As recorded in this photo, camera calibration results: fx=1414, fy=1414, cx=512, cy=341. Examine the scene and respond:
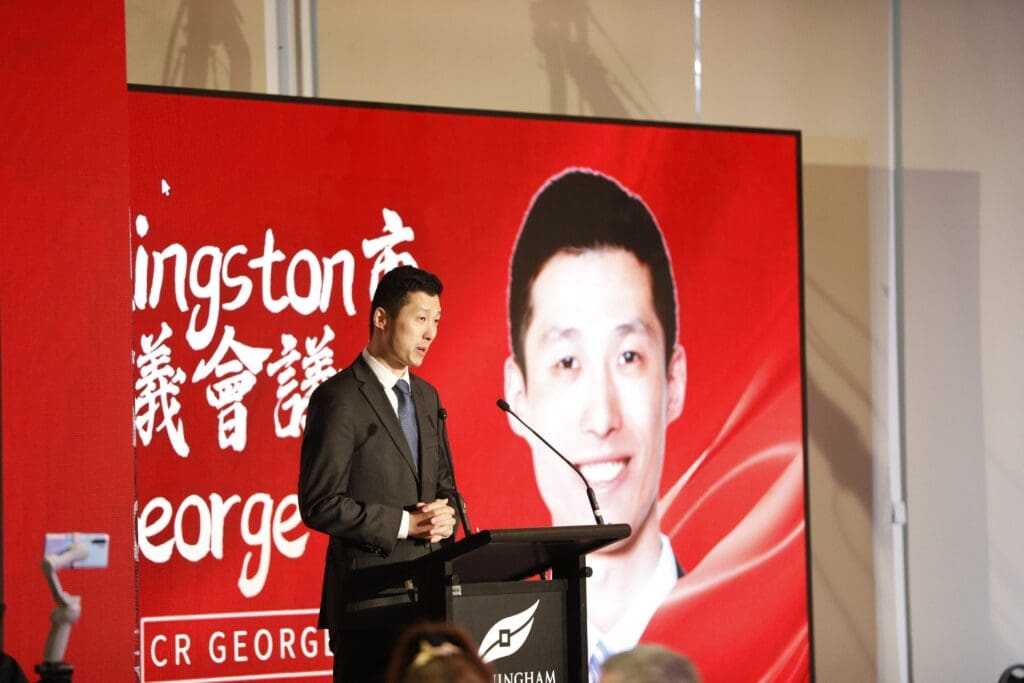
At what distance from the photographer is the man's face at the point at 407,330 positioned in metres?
3.57

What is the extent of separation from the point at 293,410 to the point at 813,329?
233cm

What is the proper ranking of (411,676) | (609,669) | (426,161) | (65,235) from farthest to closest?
(426,161), (65,235), (411,676), (609,669)

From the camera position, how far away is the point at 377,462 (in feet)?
11.2

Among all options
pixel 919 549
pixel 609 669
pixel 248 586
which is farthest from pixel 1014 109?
pixel 609 669

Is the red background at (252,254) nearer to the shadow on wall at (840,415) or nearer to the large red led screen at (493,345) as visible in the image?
the large red led screen at (493,345)

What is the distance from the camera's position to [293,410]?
15.7 ft

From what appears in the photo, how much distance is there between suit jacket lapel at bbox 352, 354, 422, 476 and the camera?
3.47 metres

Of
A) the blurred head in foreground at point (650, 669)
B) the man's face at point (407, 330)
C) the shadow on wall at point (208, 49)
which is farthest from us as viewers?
the shadow on wall at point (208, 49)

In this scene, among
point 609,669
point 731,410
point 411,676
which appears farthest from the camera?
point 731,410

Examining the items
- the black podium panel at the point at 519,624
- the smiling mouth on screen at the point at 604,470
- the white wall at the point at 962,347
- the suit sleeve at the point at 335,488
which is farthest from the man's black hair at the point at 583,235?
the black podium panel at the point at 519,624

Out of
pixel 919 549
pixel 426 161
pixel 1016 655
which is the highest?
pixel 426 161

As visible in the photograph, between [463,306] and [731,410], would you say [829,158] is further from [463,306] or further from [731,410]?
[463,306]

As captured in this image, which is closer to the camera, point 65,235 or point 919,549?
point 65,235

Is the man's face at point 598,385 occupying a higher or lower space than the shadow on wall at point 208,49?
lower
